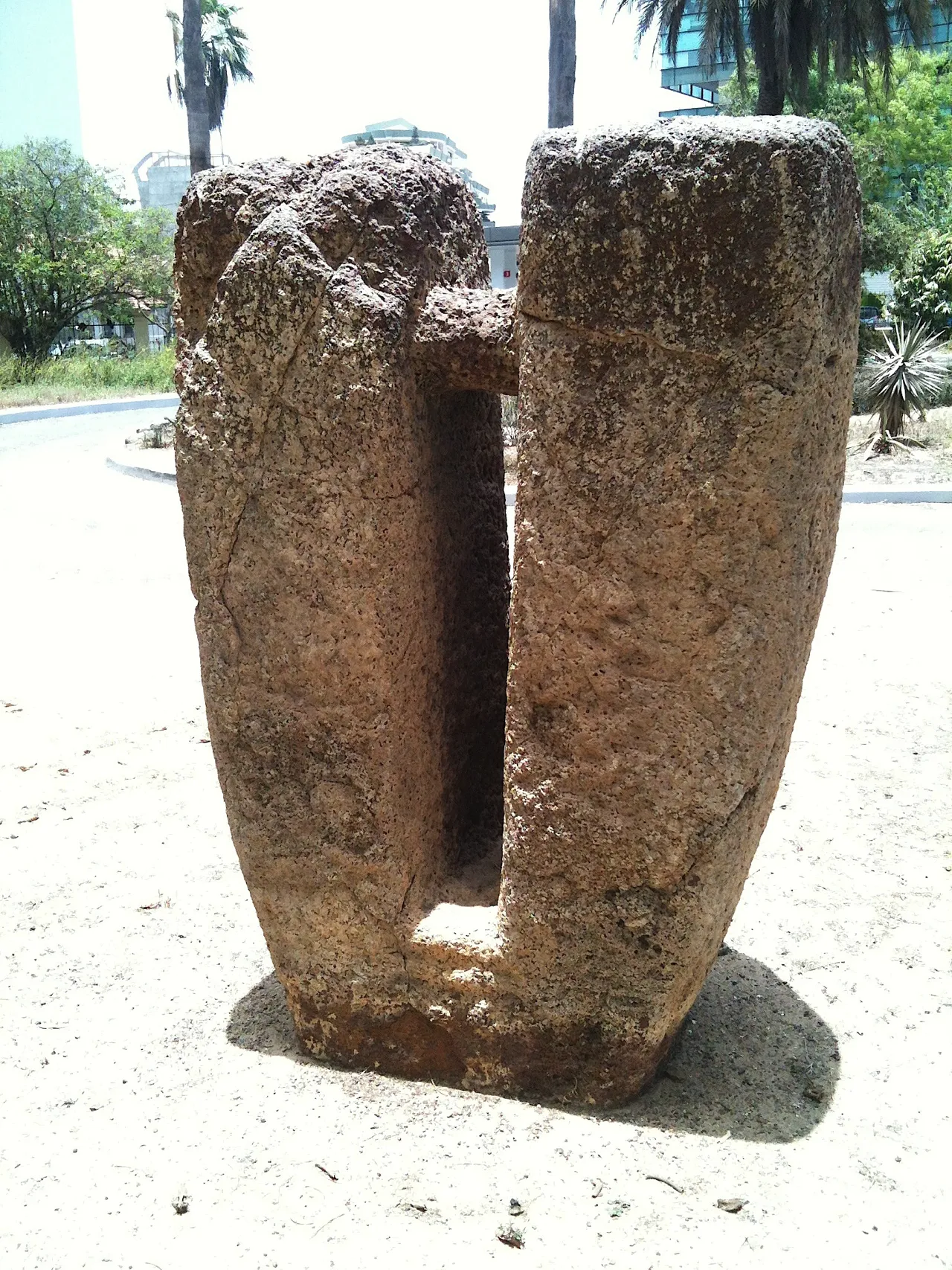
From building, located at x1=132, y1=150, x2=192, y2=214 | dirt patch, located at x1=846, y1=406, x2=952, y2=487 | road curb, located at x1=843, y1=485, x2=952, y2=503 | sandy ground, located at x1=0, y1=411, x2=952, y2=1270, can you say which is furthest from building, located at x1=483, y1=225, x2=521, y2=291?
building, located at x1=132, y1=150, x2=192, y2=214

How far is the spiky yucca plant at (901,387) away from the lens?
11344 millimetres

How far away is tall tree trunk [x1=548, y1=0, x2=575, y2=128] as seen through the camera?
11.7 m

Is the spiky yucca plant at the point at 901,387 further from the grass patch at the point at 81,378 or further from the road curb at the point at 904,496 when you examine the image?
the grass patch at the point at 81,378

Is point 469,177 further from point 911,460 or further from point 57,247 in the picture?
point 911,460

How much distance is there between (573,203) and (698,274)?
0.76ft

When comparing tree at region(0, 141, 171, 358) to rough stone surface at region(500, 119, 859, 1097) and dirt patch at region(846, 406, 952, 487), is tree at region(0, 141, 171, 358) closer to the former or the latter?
dirt patch at region(846, 406, 952, 487)

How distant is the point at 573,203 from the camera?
1.76 meters

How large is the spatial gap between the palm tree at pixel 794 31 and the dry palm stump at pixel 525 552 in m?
15.5

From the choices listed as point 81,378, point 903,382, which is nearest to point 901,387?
point 903,382

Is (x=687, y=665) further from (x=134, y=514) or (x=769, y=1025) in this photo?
(x=134, y=514)

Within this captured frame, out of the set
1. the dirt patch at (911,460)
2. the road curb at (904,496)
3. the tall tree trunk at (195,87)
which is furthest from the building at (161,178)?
the road curb at (904,496)

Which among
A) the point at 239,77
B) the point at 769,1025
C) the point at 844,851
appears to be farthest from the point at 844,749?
the point at 239,77

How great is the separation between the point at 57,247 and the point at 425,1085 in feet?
77.9

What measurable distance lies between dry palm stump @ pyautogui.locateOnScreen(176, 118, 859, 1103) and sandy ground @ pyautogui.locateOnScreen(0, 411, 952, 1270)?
0.19m
